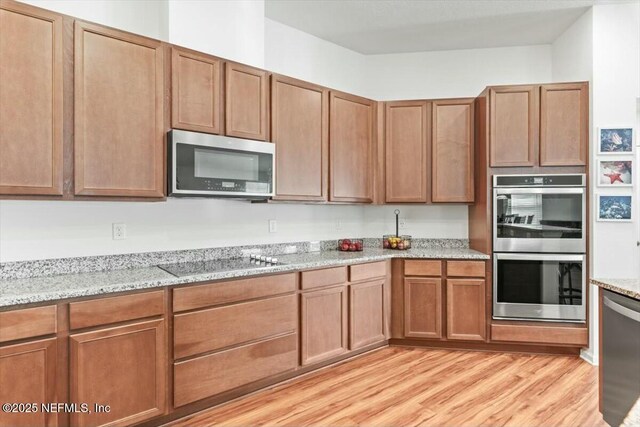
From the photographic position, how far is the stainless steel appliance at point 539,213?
3592 millimetres

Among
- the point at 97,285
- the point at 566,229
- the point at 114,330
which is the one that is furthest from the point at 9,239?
the point at 566,229

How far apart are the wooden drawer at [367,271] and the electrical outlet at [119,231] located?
1.73 meters

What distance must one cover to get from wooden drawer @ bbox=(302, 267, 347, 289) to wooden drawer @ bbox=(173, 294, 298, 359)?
6.7 inches

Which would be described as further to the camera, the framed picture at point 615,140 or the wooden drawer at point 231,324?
the framed picture at point 615,140

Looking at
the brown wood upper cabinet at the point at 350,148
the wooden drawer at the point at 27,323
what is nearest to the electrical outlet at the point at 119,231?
the wooden drawer at the point at 27,323

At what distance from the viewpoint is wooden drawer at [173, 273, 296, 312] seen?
8.09ft

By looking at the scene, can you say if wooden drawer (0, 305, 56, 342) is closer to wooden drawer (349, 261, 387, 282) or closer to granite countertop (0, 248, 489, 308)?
granite countertop (0, 248, 489, 308)

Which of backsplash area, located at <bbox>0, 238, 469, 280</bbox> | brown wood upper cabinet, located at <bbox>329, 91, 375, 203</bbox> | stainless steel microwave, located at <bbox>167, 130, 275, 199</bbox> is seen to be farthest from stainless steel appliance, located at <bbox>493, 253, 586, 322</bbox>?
stainless steel microwave, located at <bbox>167, 130, 275, 199</bbox>

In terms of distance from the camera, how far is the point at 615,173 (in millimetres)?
3527

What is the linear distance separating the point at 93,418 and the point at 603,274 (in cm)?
384

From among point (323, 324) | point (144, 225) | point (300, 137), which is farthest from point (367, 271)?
point (144, 225)

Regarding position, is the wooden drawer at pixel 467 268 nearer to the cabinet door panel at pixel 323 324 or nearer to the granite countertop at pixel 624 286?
the cabinet door panel at pixel 323 324

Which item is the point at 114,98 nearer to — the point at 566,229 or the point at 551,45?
the point at 566,229

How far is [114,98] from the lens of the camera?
2449mm
